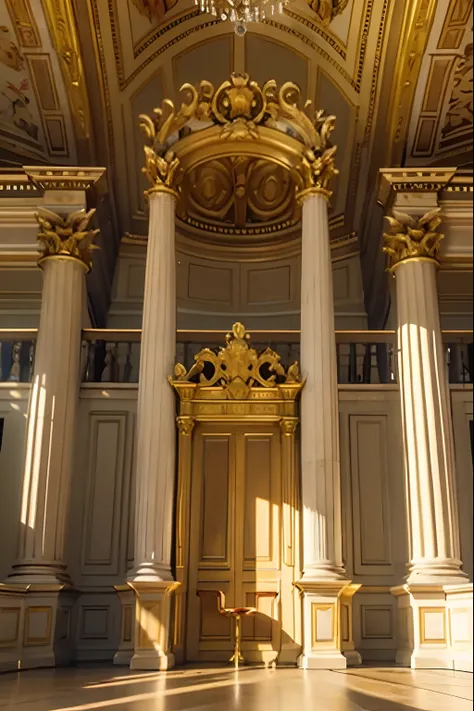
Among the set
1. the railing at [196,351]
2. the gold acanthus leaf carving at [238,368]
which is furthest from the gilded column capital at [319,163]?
the gold acanthus leaf carving at [238,368]

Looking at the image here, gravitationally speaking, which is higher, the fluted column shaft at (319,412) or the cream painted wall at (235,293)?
the cream painted wall at (235,293)

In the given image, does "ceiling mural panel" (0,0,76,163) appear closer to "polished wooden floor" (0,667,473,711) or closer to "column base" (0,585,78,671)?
"column base" (0,585,78,671)

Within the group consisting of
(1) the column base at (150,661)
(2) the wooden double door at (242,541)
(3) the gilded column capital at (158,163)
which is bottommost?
(1) the column base at (150,661)

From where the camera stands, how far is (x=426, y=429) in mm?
7645

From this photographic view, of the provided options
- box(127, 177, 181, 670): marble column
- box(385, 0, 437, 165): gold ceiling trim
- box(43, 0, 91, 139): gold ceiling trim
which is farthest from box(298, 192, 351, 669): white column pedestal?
box(43, 0, 91, 139): gold ceiling trim

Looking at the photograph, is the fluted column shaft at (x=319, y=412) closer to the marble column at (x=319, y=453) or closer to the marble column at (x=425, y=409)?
the marble column at (x=319, y=453)

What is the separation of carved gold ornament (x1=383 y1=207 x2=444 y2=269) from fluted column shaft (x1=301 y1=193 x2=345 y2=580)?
82 centimetres

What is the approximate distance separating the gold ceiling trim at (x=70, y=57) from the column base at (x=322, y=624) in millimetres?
6228

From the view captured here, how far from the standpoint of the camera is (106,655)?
299 inches

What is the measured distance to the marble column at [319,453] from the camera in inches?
268

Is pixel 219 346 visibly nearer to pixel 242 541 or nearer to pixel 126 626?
pixel 242 541

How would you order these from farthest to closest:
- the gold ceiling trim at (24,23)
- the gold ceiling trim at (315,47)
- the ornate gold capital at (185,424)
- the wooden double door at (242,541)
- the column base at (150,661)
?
the gold ceiling trim at (315,47) < the gold ceiling trim at (24,23) < the ornate gold capital at (185,424) < the wooden double door at (242,541) < the column base at (150,661)

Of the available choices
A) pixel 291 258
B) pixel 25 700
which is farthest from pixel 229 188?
pixel 25 700

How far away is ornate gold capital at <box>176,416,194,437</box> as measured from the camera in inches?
313
